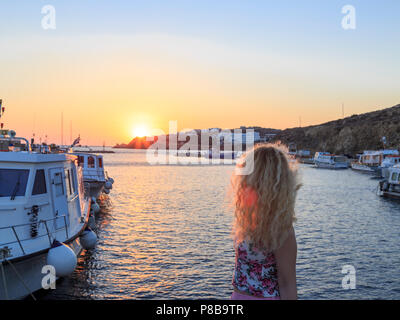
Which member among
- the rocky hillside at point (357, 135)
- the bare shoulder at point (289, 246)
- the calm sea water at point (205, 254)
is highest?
the rocky hillside at point (357, 135)

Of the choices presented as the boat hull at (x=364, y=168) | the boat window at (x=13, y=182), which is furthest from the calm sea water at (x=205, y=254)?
the boat hull at (x=364, y=168)

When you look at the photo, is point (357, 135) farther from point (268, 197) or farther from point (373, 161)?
point (268, 197)

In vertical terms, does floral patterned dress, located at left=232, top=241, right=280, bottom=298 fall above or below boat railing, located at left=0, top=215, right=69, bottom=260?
above

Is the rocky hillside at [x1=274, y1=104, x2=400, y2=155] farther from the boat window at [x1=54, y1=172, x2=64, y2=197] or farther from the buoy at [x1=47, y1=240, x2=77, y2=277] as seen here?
the buoy at [x1=47, y1=240, x2=77, y2=277]

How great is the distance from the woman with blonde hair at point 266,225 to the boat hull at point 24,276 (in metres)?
8.69

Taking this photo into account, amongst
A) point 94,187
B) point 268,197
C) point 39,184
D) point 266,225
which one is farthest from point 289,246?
point 94,187

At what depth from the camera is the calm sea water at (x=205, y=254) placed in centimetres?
1353

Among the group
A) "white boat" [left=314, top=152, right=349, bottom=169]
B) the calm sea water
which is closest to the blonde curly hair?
the calm sea water

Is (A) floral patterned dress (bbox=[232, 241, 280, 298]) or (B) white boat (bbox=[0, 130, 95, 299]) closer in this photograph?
(A) floral patterned dress (bbox=[232, 241, 280, 298])

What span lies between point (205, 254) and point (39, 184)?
828 centimetres

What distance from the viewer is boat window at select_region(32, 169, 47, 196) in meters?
12.1

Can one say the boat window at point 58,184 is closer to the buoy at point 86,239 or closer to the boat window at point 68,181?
the boat window at point 68,181

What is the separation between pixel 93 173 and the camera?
3462cm
